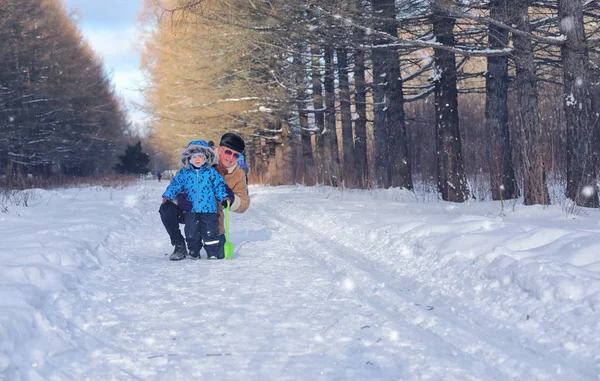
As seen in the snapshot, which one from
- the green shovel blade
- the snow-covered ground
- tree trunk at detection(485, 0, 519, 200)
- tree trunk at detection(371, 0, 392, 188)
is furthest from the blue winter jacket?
tree trunk at detection(371, 0, 392, 188)

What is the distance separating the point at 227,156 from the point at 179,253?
1.56m

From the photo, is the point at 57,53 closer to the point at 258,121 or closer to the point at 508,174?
the point at 258,121

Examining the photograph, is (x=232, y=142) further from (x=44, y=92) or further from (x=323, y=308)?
(x=44, y=92)

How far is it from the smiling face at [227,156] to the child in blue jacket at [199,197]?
1.84 feet

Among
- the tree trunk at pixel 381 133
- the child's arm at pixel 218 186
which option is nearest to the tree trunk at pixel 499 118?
the tree trunk at pixel 381 133

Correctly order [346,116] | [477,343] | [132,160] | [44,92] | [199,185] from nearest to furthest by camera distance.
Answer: [477,343]
[199,185]
[346,116]
[44,92]
[132,160]

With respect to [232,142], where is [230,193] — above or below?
below

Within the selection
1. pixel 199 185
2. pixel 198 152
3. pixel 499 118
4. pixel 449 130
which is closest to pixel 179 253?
pixel 199 185

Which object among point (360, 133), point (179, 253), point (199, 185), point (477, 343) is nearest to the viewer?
point (477, 343)

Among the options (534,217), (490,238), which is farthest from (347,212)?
(490,238)

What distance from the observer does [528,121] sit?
815 centimetres

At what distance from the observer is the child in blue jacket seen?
6.53 metres

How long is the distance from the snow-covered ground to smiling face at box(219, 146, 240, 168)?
52.1 inches

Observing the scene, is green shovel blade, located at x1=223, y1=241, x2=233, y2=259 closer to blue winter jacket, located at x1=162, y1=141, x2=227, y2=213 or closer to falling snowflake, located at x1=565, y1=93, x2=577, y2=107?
blue winter jacket, located at x1=162, y1=141, x2=227, y2=213
